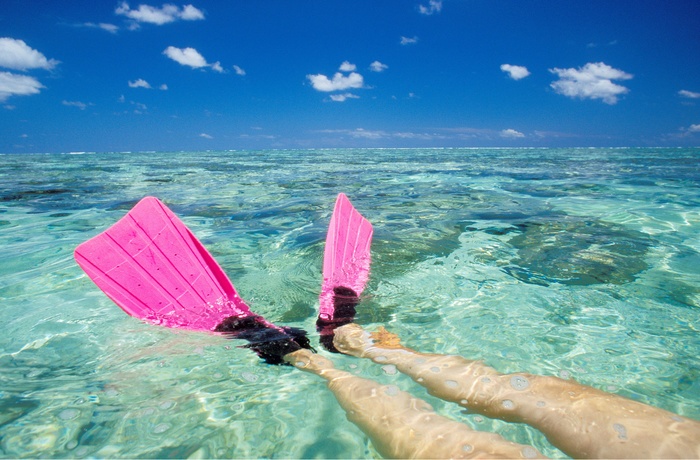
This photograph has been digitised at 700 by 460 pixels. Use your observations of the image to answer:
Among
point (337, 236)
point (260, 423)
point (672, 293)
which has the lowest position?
point (260, 423)

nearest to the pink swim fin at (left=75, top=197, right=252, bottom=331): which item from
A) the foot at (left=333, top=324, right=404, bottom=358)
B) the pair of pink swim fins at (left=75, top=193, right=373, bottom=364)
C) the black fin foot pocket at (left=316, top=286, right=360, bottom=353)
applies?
the pair of pink swim fins at (left=75, top=193, right=373, bottom=364)

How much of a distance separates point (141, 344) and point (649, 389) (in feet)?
10.8

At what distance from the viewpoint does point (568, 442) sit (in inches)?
63.9

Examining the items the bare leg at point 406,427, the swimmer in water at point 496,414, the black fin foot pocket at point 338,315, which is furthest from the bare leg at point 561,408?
A: the black fin foot pocket at point 338,315

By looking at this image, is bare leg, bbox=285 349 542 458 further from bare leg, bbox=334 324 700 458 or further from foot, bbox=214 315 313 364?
foot, bbox=214 315 313 364

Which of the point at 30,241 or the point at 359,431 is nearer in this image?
the point at 359,431

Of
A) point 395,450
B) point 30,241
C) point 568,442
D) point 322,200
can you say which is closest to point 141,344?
point 395,450

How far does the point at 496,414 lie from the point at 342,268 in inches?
85.4

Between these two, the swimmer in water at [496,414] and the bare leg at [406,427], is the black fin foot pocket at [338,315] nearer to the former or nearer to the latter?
the swimmer in water at [496,414]

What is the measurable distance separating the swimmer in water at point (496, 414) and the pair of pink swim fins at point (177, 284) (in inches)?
22.2

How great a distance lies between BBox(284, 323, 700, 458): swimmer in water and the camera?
1512mm

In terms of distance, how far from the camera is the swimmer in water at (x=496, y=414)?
1.51 m

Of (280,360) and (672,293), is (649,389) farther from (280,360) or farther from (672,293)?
(280,360)

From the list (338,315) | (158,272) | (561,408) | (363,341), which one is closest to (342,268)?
(338,315)
